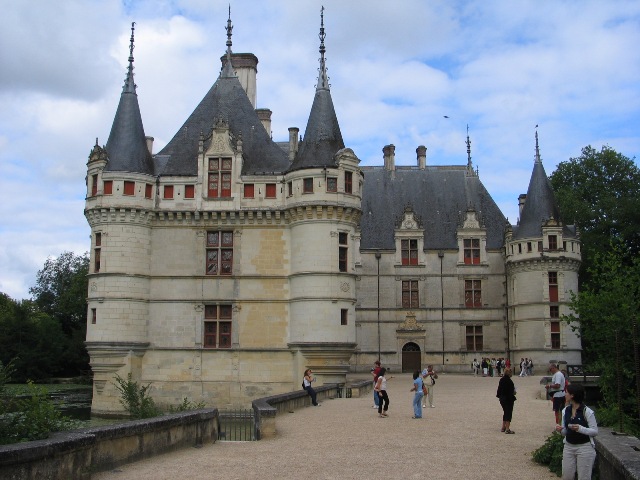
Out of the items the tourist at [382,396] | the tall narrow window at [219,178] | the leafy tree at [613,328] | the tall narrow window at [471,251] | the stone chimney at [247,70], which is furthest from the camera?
the tall narrow window at [471,251]

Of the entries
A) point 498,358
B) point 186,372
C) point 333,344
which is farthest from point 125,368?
point 498,358

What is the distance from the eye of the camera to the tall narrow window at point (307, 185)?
28.8 m

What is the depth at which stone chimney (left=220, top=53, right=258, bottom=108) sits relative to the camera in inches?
1490

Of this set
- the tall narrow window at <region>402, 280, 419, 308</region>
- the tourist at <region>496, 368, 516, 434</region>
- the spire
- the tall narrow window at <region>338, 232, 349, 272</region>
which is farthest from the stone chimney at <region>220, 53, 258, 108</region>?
the tourist at <region>496, 368, 516, 434</region>

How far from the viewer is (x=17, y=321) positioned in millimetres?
58500

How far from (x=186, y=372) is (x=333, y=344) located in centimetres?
613

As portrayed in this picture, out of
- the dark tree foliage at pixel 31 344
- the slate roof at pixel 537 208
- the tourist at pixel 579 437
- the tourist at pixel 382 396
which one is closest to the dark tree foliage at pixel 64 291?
the dark tree foliage at pixel 31 344

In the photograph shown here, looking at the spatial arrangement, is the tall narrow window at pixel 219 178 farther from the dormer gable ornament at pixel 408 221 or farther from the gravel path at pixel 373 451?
the dormer gable ornament at pixel 408 221

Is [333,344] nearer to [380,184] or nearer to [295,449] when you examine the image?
[295,449]

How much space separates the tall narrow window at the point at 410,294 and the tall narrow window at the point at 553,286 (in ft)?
26.4

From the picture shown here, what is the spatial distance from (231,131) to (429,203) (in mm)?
20956

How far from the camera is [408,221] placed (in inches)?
1829

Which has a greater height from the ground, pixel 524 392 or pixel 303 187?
pixel 303 187

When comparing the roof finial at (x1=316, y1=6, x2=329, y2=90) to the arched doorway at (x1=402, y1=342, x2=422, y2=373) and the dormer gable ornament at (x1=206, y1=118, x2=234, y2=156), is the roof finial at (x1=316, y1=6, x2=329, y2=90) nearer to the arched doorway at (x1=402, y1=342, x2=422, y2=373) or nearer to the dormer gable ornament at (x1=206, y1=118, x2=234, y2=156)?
the dormer gable ornament at (x1=206, y1=118, x2=234, y2=156)
